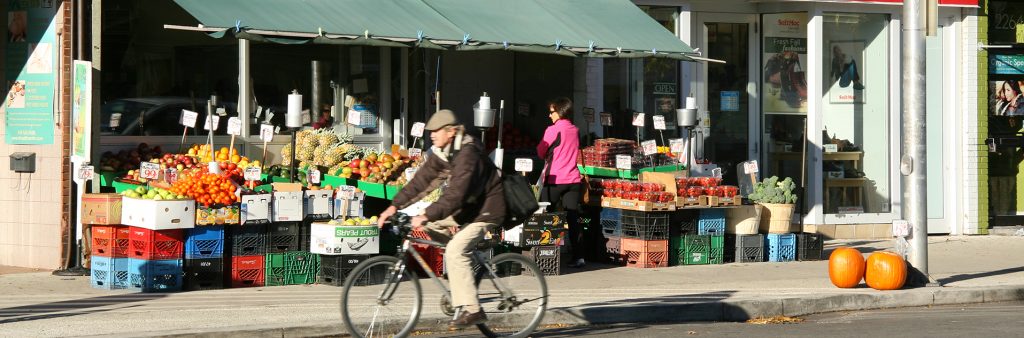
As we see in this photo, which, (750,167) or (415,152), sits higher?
(415,152)

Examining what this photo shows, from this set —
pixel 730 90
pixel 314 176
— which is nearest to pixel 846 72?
pixel 730 90

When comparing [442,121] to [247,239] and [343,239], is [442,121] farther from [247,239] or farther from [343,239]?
[247,239]

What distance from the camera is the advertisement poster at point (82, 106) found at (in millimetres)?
12414

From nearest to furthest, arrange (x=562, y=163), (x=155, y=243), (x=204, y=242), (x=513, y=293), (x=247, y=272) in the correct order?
(x=513, y=293)
(x=155, y=243)
(x=204, y=242)
(x=247, y=272)
(x=562, y=163)

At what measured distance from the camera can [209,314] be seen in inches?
416

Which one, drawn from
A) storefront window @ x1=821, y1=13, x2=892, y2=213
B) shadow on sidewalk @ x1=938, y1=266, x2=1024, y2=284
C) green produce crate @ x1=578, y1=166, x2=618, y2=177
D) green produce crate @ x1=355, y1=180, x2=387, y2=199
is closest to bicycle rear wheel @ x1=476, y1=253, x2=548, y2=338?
green produce crate @ x1=355, y1=180, x2=387, y2=199

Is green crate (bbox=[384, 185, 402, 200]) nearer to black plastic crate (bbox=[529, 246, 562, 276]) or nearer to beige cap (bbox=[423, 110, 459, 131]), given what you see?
black plastic crate (bbox=[529, 246, 562, 276])

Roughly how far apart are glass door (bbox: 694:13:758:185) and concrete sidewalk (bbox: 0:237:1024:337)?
9.80 feet

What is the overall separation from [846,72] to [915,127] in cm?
520

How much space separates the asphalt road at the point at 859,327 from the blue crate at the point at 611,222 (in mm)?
3232

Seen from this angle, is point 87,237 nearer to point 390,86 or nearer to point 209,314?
point 209,314

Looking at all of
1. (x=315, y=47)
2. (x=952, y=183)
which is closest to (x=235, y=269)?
(x=315, y=47)

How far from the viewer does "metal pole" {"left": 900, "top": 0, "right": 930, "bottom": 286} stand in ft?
42.7

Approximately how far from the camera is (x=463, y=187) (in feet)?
30.1
